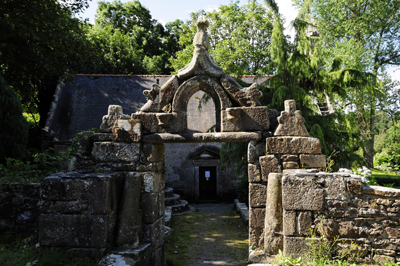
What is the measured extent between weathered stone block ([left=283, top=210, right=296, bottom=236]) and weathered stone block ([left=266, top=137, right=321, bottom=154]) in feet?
3.57

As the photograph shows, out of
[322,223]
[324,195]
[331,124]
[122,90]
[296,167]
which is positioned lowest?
[322,223]

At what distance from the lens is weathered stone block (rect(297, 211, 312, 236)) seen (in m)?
3.89

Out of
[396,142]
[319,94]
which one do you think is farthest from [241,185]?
[396,142]

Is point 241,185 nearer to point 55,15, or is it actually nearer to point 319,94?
point 319,94

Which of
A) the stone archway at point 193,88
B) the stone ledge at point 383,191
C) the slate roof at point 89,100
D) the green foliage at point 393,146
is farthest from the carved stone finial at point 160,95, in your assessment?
the green foliage at point 393,146

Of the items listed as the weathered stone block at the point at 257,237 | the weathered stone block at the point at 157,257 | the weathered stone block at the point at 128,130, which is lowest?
the weathered stone block at the point at 157,257

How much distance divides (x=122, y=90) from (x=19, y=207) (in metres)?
10.5

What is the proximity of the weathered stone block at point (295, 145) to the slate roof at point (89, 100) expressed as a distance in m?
10.4

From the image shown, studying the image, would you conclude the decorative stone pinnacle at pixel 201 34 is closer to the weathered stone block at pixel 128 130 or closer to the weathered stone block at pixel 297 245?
the weathered stone block at pixel 128 130

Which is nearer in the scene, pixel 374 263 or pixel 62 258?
pixel 374 263

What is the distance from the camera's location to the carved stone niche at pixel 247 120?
4.81m

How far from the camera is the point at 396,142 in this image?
19.4 m

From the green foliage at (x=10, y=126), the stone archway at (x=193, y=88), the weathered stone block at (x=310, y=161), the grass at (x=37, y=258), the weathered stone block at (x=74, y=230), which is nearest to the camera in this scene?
the grass at (x=37, y=258)

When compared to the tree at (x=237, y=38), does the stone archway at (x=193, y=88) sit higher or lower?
lower
